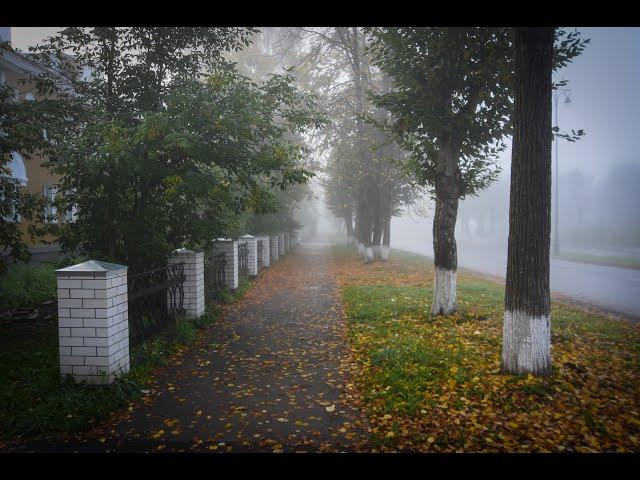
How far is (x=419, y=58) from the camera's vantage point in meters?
8.23

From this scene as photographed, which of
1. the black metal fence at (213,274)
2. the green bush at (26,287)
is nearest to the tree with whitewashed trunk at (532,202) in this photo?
the black metal fence at (213,274)

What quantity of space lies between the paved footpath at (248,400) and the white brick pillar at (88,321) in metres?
0.71

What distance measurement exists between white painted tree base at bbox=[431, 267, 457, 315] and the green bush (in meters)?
8.53

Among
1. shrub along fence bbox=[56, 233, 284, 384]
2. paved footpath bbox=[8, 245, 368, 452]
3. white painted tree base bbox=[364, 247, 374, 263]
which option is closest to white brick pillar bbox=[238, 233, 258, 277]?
paved footpath bbox=[8, 245, 368, 452]

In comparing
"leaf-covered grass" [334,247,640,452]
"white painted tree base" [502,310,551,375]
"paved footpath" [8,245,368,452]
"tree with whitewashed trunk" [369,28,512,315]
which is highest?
"tree with whitewashed trunk" [369,28,512,315]

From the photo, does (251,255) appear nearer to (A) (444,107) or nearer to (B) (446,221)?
(B) (446,221)

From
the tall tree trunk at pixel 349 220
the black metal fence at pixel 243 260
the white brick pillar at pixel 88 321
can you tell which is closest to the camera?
the white brick pillar at pixel 88 321

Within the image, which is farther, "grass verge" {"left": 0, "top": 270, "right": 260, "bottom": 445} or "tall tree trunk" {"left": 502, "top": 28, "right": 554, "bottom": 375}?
"tall tree trunk" {"left": 502, "top": 28, "right": 554, "bottom": 375}

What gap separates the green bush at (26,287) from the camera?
29.2 ft

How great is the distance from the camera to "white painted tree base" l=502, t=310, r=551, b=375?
16.6 feet

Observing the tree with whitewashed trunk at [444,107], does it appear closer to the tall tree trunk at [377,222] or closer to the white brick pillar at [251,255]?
the white brick pillar at [251,255]

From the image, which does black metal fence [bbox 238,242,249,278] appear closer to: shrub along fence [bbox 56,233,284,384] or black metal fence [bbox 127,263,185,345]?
black metal fence [bbox 127,263,185,345]
